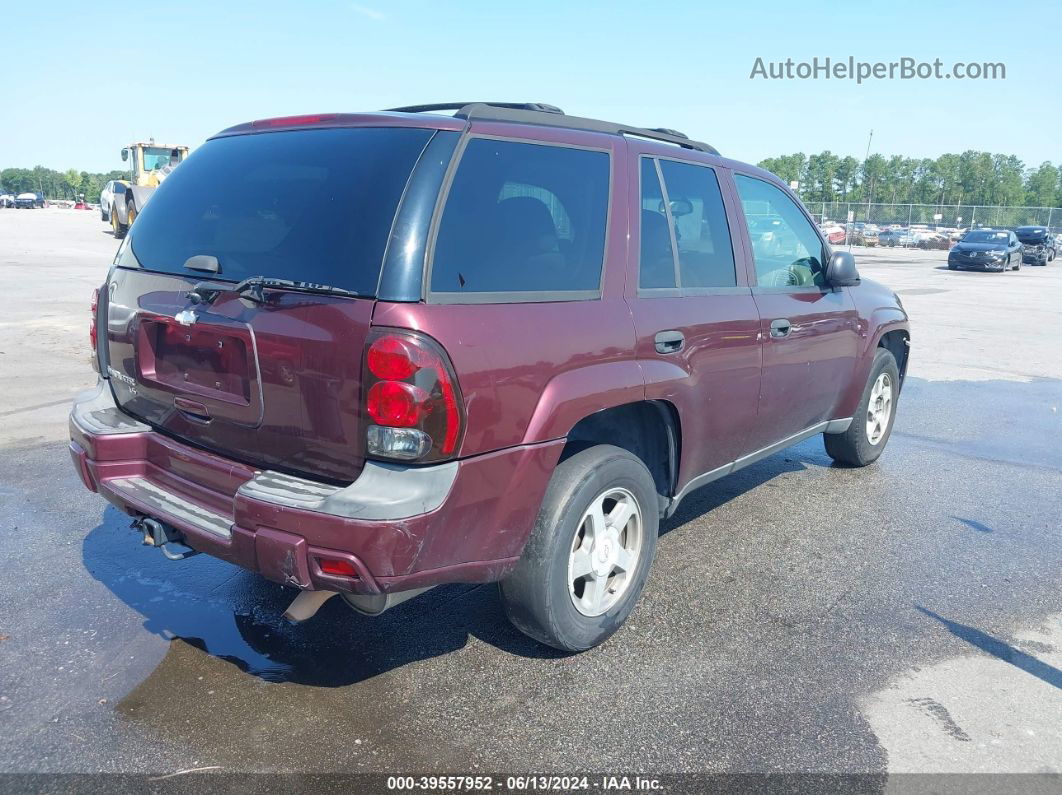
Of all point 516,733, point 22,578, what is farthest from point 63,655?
point 516,733

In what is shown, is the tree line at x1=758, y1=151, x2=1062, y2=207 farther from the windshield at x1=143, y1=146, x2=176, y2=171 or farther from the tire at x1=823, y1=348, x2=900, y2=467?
the tire at x1=823, y1=348, x2=900, y2=467

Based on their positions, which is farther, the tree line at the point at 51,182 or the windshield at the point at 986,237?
the tree line at the point at 51,182

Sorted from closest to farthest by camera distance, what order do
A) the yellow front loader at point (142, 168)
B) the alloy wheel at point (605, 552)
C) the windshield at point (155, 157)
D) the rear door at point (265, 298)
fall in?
the rear door at point (265, 298)
the alloy wheel at point (605, 552)
the yellow front loader at point (142, 168)
the windshield at point (155, 157)

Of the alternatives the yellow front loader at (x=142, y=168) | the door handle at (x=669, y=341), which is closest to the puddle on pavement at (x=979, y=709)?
the door handle at (x=669, y=341)

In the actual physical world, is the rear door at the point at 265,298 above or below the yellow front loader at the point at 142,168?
below

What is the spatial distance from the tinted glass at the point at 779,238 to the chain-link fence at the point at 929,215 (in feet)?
165

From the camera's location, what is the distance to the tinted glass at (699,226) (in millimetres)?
3785

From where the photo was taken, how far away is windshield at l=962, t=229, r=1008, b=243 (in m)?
29.9

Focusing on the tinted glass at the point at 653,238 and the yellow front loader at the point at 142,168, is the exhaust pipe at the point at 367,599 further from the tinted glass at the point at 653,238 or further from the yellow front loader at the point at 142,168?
the yellow front loader at the point at 142,168

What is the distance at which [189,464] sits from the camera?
307 centimetres

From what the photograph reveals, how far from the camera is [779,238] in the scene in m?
4.64

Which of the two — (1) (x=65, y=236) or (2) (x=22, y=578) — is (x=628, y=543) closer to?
(2) (x=22, y=578)

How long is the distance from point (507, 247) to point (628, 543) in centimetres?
140

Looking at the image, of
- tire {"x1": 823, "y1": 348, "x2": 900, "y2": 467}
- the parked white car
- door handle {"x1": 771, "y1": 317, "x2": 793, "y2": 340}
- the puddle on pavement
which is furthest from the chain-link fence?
the puddle on pavement
